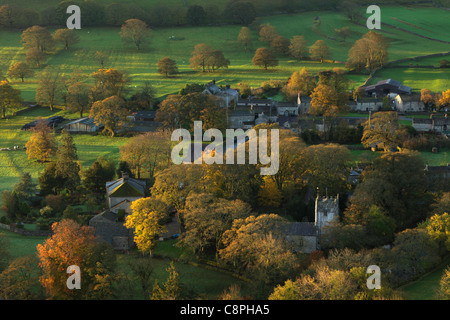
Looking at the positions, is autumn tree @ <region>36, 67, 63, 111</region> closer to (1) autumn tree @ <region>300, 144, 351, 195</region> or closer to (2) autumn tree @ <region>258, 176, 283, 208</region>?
Answer: (2) autumn tree @ <region>258, 176, 283, 208</region>

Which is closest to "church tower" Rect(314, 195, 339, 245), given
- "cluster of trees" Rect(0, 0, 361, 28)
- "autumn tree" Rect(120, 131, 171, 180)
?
"autumn tree" Rect(120, 131, 171, 180)

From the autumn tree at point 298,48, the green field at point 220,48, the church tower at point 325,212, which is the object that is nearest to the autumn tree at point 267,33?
the green field at point 220,48

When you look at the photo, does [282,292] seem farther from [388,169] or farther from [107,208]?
[107,208]

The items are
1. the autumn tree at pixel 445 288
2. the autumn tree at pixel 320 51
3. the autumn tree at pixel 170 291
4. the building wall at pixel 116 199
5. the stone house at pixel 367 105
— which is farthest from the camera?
the autumn tree at pixel 320 51

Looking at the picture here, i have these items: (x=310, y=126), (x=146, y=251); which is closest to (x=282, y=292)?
(x=146, y=251)

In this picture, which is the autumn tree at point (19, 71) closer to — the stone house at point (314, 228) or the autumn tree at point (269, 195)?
the autumn tree at point (269, 195)

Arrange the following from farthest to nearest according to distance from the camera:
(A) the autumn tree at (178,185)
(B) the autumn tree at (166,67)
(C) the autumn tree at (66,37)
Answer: (C) the autumn tree at (66,37)
(B) the autumn tree at (166,67)
(A) the autumn tree at (178,185)
